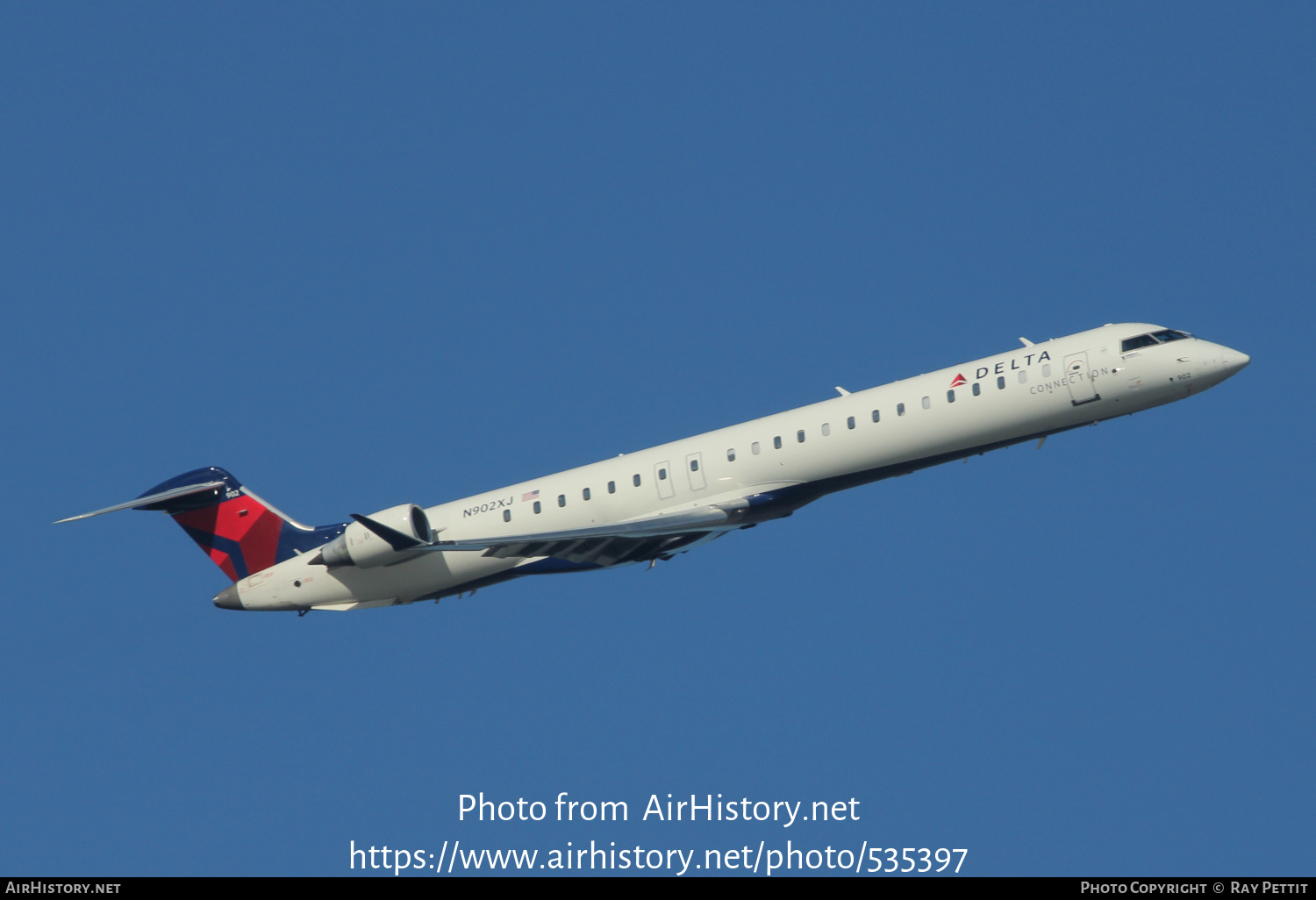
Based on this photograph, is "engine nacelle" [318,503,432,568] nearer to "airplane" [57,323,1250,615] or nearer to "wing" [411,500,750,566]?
"airplane" [57,323,1250,615]

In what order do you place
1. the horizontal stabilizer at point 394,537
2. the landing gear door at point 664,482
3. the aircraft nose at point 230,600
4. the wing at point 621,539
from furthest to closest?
the aircraft nose at point 230,600 → the landing gear door at point 664,482 → the wing at point 621,539 → the horizontal stabilizer at point 394,537

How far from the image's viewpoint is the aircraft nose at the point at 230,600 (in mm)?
37812

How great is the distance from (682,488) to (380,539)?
23.4 feet

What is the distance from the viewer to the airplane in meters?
33.3

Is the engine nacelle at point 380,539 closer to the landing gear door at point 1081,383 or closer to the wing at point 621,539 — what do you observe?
the wing at point 621,539

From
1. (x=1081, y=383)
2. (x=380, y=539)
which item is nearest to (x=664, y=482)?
(x=380, y=539)

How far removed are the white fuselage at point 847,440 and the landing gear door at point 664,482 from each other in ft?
0.07

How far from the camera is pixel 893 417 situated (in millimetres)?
33625

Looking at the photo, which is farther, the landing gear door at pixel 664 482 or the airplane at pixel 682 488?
the landing gear door at pixel 664 482

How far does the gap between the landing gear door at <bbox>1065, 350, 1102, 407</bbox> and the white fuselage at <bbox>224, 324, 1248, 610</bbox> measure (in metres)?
0.03

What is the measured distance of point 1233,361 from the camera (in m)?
32.8

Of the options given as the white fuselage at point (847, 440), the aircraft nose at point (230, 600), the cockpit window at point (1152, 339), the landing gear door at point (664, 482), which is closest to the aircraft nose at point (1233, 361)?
the white fuselage at point (847, 440)

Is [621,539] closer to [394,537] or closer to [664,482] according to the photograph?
[664,482]
